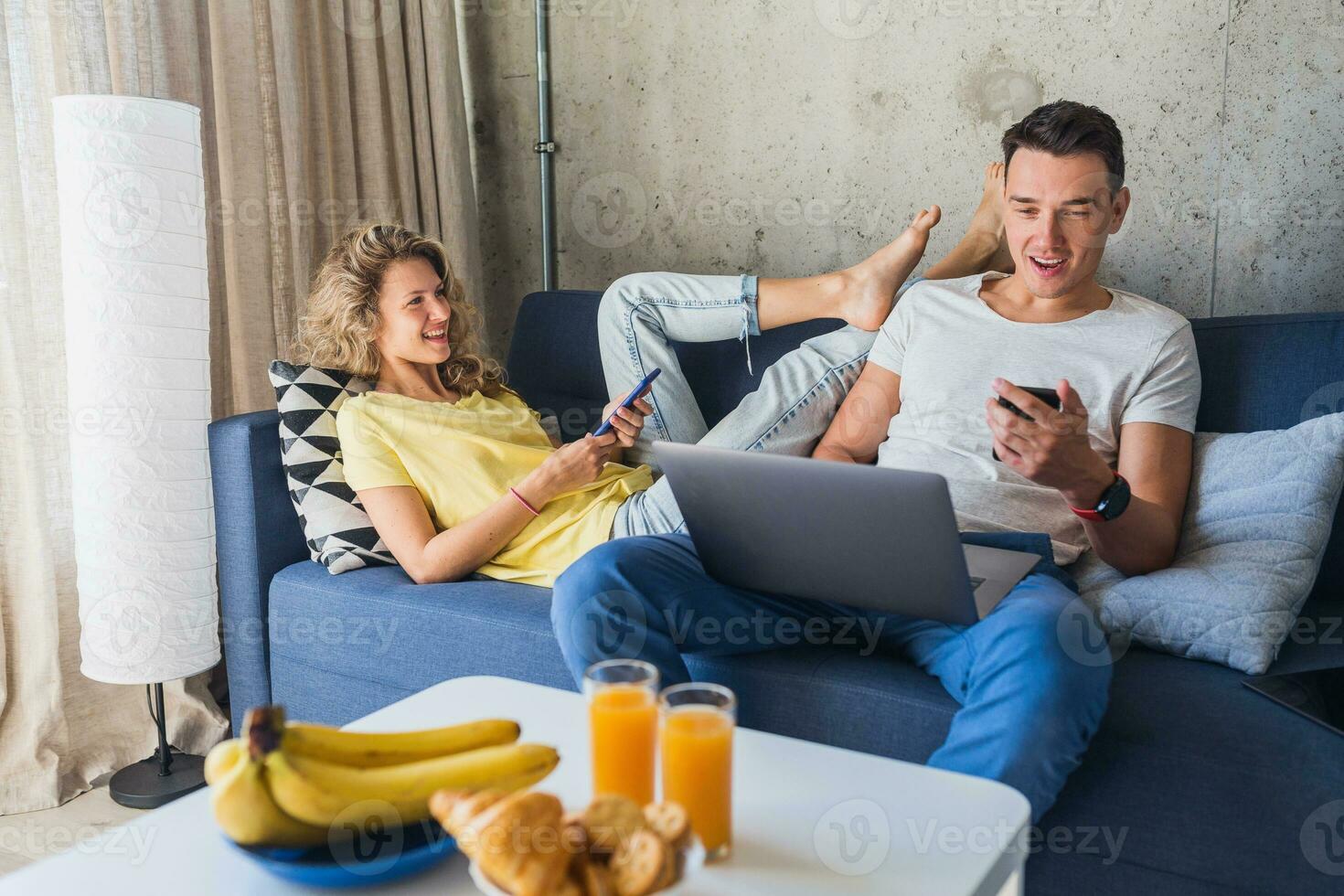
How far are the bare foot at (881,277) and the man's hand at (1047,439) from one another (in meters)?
0.67

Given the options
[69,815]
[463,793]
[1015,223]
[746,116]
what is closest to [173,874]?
[463,793]

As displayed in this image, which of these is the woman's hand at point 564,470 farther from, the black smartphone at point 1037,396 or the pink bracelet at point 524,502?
the black smartphone at point 1037,396

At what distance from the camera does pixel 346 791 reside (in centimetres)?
82

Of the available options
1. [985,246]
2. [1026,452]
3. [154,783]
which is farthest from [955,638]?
[154,783]

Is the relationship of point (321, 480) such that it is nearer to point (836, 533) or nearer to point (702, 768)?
point (836, 533)

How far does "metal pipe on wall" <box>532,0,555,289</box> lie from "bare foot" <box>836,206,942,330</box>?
119 centimetres

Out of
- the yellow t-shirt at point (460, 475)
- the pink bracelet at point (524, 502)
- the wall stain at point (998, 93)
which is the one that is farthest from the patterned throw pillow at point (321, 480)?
the wall stain at point (998, 93)

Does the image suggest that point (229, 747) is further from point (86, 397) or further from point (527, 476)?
point (86, 397)

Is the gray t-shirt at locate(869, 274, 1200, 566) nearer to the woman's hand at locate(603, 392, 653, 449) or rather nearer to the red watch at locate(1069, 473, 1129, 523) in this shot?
the red watch at locate(1069, 473, 1129, 523)

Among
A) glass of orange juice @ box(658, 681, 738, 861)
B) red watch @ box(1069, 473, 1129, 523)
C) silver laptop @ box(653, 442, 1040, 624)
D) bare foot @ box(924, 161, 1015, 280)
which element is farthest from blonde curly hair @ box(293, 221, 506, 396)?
glass of orange juice @ box(658, 681, 738, 861)

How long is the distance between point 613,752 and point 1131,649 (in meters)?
0.93

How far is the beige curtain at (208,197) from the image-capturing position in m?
2.08

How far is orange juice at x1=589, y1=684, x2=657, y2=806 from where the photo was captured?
0.90 meters

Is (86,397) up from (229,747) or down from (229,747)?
up
